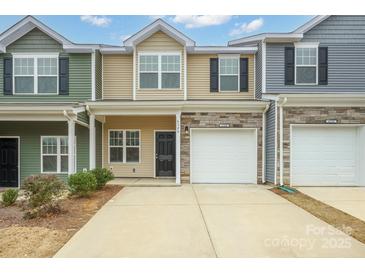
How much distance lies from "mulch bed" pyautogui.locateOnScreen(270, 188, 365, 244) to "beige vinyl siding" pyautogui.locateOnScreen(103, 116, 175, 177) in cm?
614

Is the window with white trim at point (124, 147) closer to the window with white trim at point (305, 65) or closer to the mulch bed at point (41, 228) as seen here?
the mulch bed at point (41, 228)

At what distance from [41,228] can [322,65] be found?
12.1 m

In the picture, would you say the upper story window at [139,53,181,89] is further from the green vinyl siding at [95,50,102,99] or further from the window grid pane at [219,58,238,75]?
the window grid pane at [219,58,238,75]

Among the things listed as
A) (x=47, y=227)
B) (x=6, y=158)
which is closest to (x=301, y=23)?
(x=47, y=227)

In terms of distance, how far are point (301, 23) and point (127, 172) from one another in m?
9.86

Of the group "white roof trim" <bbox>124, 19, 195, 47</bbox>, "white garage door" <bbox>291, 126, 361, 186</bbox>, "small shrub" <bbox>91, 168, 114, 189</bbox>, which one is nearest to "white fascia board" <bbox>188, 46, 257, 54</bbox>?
"white roof trim" <bbox>124, 19, 195, 47</bbox>

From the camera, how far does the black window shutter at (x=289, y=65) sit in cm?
1299

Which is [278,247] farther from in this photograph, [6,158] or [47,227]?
[6,158]

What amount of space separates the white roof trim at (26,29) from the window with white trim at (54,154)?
12.4 ft

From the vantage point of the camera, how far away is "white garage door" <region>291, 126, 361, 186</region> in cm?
1170

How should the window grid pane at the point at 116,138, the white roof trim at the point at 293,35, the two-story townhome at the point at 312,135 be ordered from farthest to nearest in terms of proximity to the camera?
the window grid pane at the point at 116,138 → the white roof trim at the point at 293,35 → the two-story townhome at the point at 312,135

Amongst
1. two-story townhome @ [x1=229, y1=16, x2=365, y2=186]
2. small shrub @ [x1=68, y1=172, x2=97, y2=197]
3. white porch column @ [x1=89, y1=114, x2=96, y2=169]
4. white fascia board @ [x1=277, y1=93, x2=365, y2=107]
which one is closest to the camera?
small shrub @ [x1=68, y1=172, x2=97, y2=197]

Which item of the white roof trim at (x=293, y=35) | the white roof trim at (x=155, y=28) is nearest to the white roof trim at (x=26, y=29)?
the white roof trim at (x=155, y=28)

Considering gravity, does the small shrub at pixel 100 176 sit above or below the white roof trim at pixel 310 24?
below
